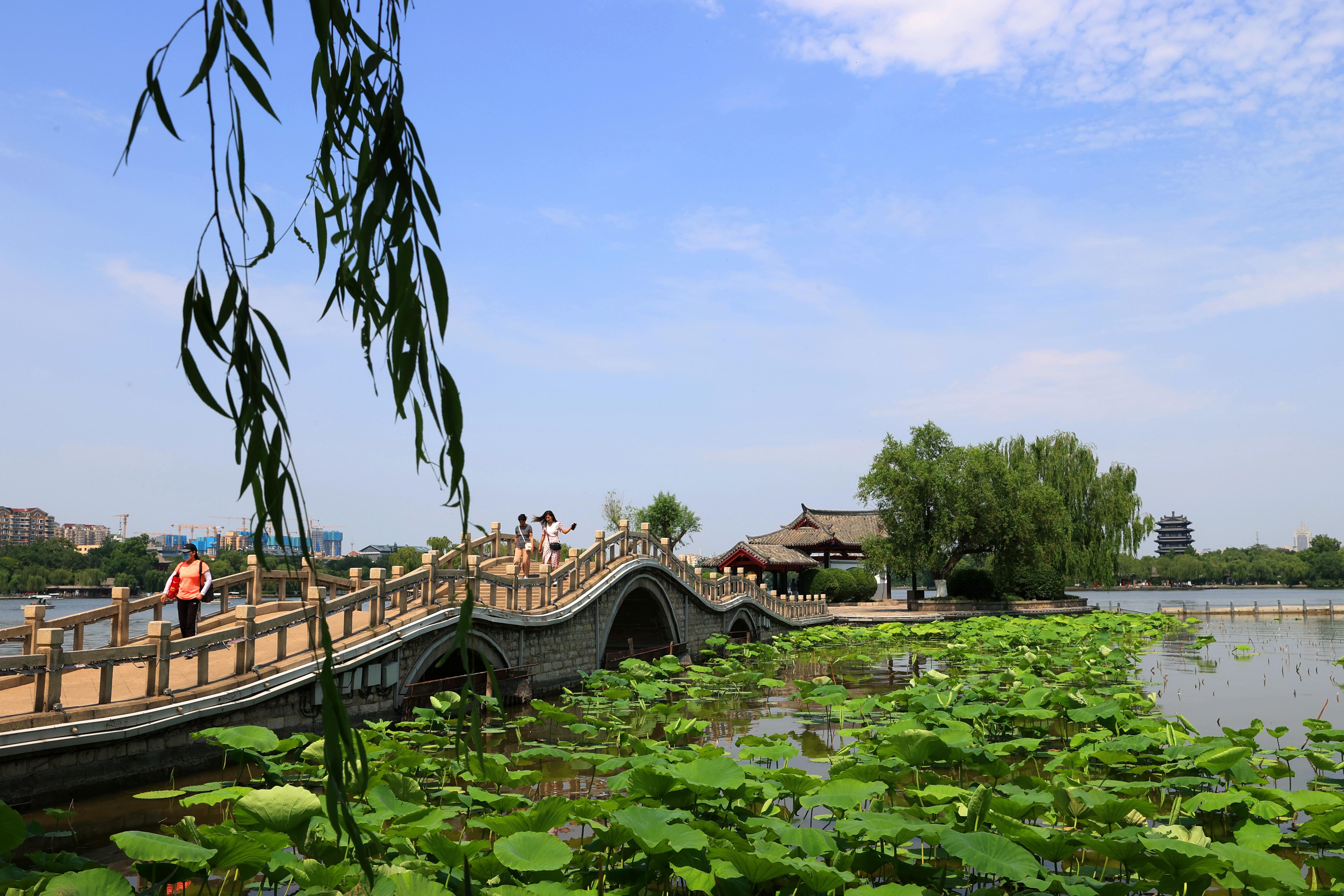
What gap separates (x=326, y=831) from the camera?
4.42 metres

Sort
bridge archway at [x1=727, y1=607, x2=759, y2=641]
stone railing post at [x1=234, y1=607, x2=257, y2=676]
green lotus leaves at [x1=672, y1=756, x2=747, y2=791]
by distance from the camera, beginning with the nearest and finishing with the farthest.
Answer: green lotus leaves at [x1=672, y1=756, x2=747, y2=791], stone railing post at [x1=234, y1=607, x2=257, y2=676], bridge archway at [x1=727, y1=607, x2=759, y2=641]

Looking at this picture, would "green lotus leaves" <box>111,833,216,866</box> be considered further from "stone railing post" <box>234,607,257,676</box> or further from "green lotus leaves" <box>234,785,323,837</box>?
"stone railing post" <box>234,607,257,676</box>

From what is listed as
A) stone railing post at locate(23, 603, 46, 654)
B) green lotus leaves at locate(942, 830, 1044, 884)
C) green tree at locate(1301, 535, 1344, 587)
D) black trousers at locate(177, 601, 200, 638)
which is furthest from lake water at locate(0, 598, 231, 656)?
green tree at locate(1301, 535, 1344, 587)

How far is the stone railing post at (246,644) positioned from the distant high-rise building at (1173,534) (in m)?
113

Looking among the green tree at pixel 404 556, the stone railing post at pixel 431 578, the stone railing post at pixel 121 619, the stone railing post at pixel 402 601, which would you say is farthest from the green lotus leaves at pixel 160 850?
the green tree at pixel 404 556

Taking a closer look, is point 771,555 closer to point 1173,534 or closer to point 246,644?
point 246,644

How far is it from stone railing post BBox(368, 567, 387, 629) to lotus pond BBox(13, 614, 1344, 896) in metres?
1.29

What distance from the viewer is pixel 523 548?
15.9 m

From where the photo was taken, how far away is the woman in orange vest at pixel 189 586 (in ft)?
31.0

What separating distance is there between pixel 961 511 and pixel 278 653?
90.1 ft

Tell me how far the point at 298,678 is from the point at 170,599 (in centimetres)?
191

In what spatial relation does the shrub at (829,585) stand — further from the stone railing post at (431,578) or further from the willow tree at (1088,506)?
the stone railing post at (431,578)

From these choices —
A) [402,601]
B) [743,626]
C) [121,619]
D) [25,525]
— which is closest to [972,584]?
[743,626]

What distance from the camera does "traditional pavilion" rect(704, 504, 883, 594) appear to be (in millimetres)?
34469
